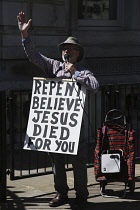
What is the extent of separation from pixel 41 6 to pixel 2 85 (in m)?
1.80

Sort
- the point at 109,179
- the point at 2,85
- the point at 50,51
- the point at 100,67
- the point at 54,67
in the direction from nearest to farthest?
the point at 54,67 < the point at 109,179 < the point at 2,85 < the point at 50,51 < the point at 100,67

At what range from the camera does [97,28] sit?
10.6 m

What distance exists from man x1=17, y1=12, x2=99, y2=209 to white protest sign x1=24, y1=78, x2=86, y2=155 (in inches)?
5.4

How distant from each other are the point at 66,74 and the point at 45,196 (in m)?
1.69

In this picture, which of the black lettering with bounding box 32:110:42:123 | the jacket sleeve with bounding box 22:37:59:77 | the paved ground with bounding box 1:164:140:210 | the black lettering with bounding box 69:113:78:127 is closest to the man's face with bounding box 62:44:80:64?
the jacket sleeve with bounding box 22:37:59:77

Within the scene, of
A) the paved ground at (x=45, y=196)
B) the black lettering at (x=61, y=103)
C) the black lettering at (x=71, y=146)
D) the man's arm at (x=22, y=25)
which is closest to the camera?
the man's arm at (x=22, y=25)

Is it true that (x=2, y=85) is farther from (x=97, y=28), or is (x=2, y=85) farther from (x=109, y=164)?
(x=109, y=164)

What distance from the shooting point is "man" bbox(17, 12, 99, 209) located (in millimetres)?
5059

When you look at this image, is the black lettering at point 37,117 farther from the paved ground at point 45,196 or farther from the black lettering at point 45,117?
the paved ground at point 45,196

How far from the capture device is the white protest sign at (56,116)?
521 centimetres

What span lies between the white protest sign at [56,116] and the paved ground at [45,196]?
77 centimetres

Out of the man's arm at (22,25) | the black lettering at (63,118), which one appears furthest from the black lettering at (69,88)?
the man's arm at (22,25)

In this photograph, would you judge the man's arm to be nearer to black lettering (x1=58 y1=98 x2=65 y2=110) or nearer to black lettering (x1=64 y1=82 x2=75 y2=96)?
black lettering (x1=64 y1=82 x2=75 y2=96)

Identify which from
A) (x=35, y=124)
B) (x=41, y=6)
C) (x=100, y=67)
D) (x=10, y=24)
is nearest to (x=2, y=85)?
(x=10, y=24)
